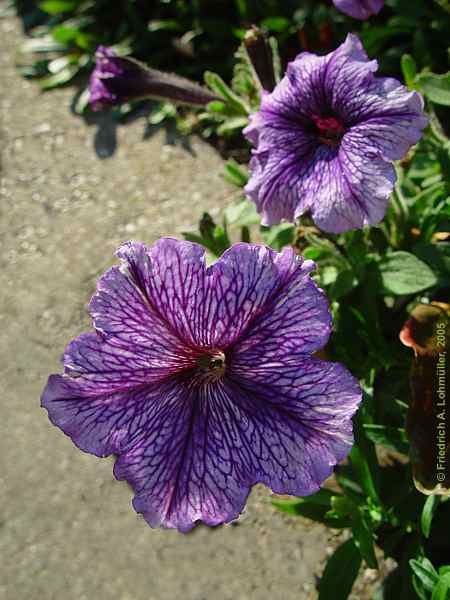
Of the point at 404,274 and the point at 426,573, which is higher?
the point at 404,274

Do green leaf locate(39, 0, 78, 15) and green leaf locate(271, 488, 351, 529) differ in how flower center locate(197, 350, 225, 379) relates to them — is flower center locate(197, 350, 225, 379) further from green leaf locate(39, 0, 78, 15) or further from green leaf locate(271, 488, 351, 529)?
green leaf locate(39, 0, 78, 15)

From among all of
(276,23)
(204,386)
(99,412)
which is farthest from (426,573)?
(276,23)

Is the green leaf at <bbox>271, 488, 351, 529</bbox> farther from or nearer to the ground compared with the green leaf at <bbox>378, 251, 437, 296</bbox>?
nearer to the ground

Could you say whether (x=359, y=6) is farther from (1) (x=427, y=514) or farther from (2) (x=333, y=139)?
(1) (x=427, y=514)

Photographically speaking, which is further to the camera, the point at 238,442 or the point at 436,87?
the point at 436,87

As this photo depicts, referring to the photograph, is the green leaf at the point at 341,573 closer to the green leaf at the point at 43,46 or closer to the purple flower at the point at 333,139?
the purple flower at the point at 333,139

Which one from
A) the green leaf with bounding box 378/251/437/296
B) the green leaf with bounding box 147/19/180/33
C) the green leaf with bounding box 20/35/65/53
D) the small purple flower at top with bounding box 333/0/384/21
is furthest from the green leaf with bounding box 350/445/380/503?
the green leaf with bounding box 20/35/65/53

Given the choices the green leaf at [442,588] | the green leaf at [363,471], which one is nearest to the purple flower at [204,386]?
the green leaf at [442,588]

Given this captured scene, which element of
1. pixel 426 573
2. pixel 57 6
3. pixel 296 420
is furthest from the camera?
pixel 57 6
